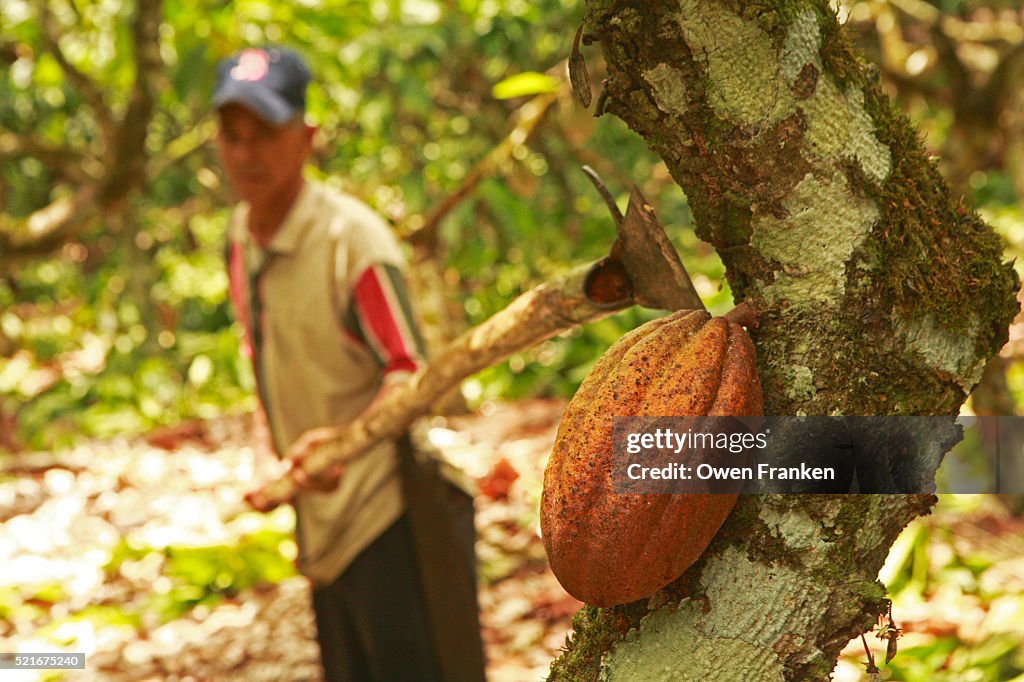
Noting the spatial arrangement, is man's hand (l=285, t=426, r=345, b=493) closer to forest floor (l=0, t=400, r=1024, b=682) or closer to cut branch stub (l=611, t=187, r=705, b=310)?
forest floor (l=0, t=400, r=1024, b=682)

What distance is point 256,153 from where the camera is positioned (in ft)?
6.86

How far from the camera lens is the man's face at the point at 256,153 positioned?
2.08 metres

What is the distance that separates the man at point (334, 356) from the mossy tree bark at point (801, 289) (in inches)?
46.6

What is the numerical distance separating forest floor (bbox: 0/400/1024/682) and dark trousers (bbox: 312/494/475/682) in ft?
0.83

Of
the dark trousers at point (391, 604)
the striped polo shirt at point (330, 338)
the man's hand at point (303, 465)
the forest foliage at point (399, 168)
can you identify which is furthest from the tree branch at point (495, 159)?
the man's hand at point (303, 465)

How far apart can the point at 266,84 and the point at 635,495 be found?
169cm

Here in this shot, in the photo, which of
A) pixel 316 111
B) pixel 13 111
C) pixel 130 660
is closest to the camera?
pixel 130 660

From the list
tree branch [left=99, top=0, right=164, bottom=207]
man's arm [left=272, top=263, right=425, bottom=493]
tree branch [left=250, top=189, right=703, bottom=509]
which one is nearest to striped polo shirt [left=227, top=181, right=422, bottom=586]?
man's arm [left=272, top=263, right=425, bottom=493]

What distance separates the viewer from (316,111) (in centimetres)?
432

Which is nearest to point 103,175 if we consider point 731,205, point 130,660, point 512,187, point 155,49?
point 155,49

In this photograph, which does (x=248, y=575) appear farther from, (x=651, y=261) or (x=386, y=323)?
(x=651, y=261)

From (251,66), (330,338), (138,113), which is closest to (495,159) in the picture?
(138,113)

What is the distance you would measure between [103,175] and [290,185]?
2.12 m

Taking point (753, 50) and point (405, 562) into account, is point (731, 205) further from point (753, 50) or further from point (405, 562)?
point (405, 562)
